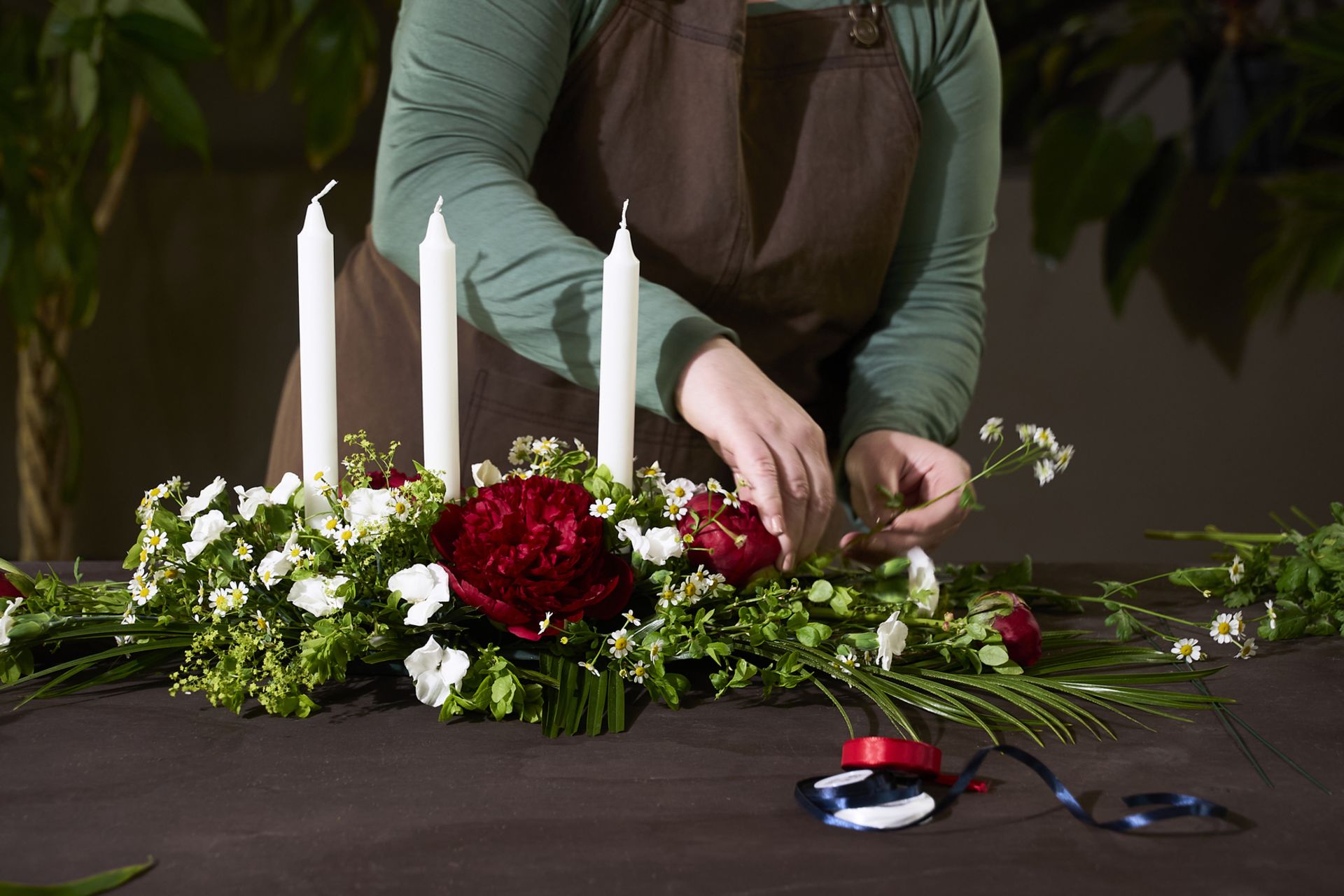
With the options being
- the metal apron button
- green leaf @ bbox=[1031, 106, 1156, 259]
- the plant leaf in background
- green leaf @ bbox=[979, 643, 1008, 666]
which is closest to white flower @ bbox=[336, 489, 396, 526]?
green leaf @ bbox=[979, 643, 1008, 666]

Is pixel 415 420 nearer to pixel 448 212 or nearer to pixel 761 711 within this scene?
pixel 448 212

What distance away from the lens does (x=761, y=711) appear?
1.92ft

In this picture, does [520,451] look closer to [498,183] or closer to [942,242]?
[498,183]

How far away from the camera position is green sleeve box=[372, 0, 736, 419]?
0.75 m

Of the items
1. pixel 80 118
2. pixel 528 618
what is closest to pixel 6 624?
pixel 528 618

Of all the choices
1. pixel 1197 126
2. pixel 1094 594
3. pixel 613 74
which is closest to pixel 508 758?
pixel 1094 594

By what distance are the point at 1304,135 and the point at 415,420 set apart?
2.06 metres

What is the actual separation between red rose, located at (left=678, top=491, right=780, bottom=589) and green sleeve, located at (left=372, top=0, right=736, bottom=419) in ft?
0.40

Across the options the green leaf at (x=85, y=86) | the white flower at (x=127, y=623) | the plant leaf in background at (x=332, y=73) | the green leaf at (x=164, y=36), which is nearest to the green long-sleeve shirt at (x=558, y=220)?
the white flower at (x=127, y=623)

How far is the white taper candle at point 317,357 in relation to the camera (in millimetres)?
576

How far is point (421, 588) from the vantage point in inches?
22.3

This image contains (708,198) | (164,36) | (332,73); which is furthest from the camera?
(332,73)

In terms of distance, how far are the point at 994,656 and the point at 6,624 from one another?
1.69 ft

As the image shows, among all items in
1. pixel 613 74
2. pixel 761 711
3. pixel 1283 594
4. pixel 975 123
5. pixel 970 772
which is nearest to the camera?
pixel 970 772
